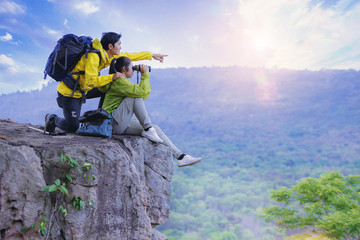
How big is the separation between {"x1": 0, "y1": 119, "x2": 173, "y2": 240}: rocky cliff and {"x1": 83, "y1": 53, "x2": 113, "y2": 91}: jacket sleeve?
836 millimetres

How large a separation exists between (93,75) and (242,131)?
93331mm

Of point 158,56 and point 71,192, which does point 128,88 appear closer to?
point 158,56

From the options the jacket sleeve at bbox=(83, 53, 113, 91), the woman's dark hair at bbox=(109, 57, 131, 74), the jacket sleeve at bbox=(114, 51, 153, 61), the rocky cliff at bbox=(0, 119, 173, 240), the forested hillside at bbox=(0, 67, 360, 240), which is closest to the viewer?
the rocky cliff at bbox=(0, 119, 173, 240)

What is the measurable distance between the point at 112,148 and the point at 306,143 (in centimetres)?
8669

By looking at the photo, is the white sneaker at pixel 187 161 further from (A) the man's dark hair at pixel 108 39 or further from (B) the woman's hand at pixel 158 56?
(A) the man's dark hair at pixel 108 39

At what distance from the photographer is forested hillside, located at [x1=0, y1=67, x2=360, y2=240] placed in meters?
A: 46.4

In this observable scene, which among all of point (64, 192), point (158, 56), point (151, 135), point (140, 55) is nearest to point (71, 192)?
point (64, 192)

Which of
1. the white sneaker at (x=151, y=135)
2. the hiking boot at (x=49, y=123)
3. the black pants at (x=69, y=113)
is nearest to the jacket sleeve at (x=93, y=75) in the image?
the black pants at (x=69, y=113)

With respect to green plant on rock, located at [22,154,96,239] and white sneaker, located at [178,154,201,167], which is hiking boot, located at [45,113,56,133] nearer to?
green plant on rock, located at [22,154,96,239]

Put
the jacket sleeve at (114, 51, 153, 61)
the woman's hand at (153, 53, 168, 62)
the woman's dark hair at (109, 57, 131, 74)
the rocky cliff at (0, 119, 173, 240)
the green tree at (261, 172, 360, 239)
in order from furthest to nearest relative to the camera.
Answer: the green tree at (261, 172, 360, 239)
the woman's hand at (153, 53, 168, 62)
the jacket sleeve at (114, 51, 153, 61)
the woman's dark hair at (109, 57, 131, 74)
the rocky cliff at (0, 119, 173, 240)

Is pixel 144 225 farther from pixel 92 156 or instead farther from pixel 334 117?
pixel 334 117

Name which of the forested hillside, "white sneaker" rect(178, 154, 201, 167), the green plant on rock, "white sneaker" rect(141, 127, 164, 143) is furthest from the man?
the forested hillside

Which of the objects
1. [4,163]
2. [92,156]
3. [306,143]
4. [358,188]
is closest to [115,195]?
[92,156]

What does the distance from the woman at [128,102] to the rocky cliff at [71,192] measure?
38cm
